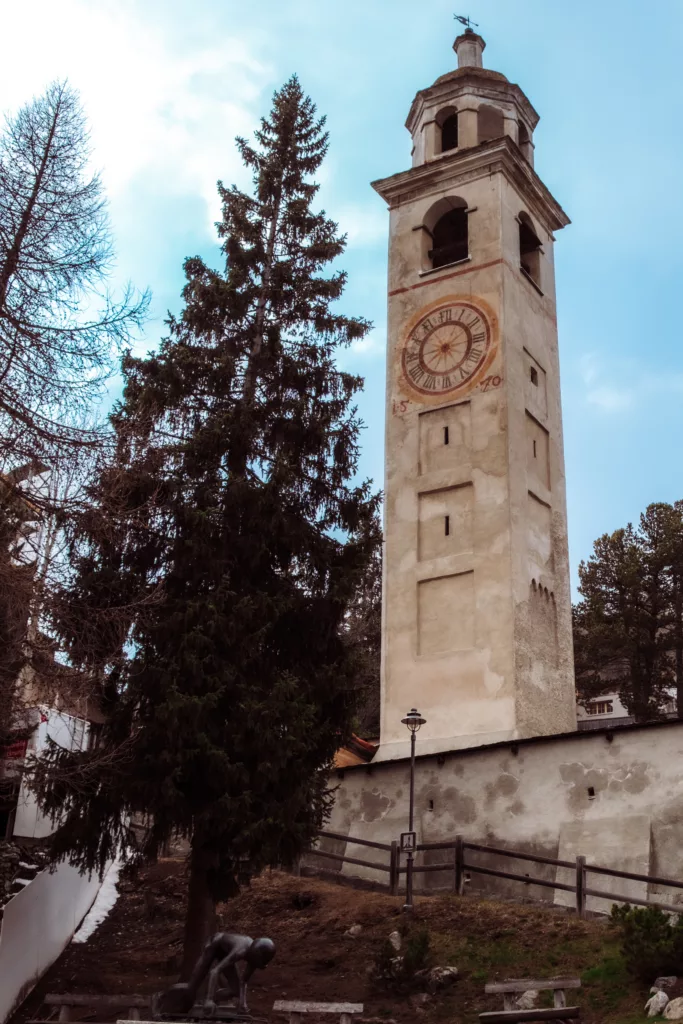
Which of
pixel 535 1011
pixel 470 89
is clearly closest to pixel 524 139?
pixel 470 89

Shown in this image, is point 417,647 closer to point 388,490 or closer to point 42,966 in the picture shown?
point 388,490

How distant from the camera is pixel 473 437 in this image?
27500mm

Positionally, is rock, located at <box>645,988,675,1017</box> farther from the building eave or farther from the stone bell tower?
the stone bell tower

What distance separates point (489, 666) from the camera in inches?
977

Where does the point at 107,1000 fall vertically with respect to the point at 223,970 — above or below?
below

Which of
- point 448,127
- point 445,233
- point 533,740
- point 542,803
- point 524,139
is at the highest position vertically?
point 448,127

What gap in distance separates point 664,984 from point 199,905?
19.3 ft

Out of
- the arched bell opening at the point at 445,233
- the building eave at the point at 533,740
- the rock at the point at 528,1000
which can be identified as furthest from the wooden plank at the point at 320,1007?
the arched bell opening at the point at 445,233

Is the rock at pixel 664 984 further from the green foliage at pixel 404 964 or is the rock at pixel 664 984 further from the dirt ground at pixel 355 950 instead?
the green foliage at pixel 404 964

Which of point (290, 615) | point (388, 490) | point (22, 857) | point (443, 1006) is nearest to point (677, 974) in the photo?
point (443, 1006)

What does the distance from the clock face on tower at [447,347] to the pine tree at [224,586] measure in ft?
28.2

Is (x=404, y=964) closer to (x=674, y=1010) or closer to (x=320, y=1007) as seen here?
(x=320, y=1007)

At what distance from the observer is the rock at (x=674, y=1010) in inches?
473

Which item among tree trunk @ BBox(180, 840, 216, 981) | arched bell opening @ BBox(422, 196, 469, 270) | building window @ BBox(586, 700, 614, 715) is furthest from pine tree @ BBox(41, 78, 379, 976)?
building window @ BBox(586, 700, 614, 715)
